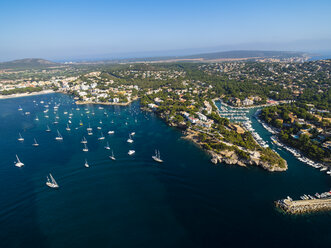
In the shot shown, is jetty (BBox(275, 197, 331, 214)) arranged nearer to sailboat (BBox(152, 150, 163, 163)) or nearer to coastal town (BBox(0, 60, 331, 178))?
coastal town (BBox(0, 60, 331, 178))

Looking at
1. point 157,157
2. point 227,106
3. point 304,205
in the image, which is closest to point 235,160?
point 304,205

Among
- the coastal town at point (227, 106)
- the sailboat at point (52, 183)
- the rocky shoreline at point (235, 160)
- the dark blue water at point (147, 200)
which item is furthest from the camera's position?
the coastal town at point (227, 106)

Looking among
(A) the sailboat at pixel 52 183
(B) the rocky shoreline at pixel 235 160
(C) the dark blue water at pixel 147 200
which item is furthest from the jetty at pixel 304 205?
(A) the sailboat at pixel 52 183

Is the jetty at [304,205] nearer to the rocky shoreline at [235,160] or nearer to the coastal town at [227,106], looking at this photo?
the rocky shoreline at [235,160]

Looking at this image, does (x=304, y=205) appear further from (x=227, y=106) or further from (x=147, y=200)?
(x=227, y=106)

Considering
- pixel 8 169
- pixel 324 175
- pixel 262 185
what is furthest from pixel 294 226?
pixel 8 169

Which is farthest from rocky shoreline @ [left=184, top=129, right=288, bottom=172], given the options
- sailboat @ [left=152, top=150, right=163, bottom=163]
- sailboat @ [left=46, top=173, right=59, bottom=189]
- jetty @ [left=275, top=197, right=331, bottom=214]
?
sailboat @ [left=46, top=173, right=59, bottom=189]
